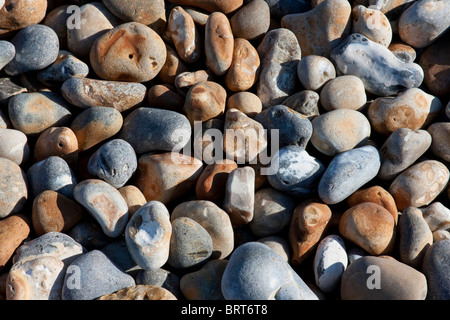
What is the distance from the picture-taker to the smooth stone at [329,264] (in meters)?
2.25

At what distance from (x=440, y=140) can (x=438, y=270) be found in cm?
88

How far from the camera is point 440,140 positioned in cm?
268

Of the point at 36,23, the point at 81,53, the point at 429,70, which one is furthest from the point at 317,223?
the point at 36,23

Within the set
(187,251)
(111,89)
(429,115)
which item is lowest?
(187,251)

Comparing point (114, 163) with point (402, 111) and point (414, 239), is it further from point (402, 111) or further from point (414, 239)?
point (402, 111)

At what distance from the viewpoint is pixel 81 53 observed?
3037 millimetres

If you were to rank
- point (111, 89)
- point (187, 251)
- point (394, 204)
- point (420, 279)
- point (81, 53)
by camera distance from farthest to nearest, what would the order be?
point (81, 53), point (111, 89), point (394, 204), point (187, 251), point (420, 279)

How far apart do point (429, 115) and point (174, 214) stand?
5.65ft

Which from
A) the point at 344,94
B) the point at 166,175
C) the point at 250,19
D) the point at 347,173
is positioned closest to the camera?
the point at 347,173

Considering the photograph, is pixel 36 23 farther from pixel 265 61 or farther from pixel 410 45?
pixel 410 45

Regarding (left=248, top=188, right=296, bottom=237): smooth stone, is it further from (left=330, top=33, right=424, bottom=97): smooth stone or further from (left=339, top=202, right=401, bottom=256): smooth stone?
(left=330, top=33, right=424, bottom=97): smooth stone

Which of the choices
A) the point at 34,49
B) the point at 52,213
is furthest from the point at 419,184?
the point at 34,49

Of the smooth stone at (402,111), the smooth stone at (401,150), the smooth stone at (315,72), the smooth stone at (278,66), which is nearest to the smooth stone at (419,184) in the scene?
the smooth stone at (401,150)

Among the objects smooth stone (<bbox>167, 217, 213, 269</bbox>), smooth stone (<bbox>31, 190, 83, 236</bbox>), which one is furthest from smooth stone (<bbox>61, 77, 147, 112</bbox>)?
smooth stone (<bbox>167, 217, 213, 269</bbox>)
